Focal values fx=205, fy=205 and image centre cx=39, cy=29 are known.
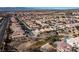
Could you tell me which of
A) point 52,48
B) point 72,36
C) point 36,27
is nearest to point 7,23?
point 36,27

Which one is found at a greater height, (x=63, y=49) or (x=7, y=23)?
(x=7, y=23)

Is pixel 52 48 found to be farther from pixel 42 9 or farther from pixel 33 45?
pixel 42 9

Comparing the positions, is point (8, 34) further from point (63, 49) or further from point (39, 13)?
point (63, 49)

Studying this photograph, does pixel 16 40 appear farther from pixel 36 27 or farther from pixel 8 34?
pixel 36 27
